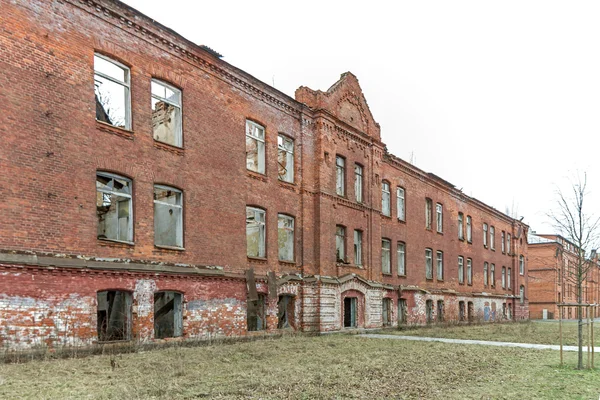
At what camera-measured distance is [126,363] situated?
11266mm

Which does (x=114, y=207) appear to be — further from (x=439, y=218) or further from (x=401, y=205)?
(x=439, y=218)

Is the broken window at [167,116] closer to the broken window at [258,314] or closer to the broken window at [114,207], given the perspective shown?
the broken window at [114,207]

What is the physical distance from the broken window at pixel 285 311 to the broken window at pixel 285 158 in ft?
14.8

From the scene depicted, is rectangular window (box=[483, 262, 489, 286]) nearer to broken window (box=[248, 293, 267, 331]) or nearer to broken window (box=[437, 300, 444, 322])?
broken window (box=[437, 300, 444, 322])

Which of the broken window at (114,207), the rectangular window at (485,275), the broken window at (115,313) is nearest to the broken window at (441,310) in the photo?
the rectangular window at (485,275)

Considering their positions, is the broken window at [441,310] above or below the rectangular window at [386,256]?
below

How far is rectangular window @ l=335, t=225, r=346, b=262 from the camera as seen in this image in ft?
75.2

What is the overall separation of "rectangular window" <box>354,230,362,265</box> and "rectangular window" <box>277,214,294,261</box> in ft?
15.0

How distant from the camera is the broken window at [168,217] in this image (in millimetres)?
15336

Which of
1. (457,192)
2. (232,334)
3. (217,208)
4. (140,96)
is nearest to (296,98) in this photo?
(217,208)

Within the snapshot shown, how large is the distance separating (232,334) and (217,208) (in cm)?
403

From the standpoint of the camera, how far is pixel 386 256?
27.1 metres

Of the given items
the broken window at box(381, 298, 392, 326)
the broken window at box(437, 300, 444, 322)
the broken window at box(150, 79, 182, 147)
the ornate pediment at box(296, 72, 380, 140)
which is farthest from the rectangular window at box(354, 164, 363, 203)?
the broken window at box(437, 300, 444, 322)

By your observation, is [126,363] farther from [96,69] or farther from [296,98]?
[296,98]
